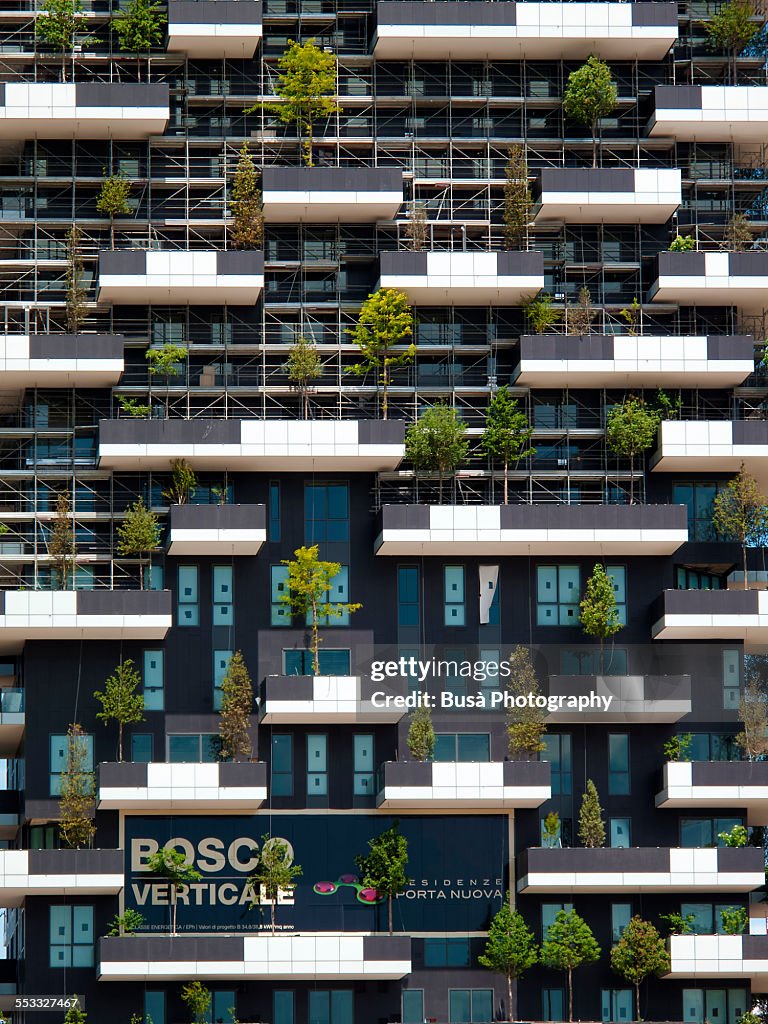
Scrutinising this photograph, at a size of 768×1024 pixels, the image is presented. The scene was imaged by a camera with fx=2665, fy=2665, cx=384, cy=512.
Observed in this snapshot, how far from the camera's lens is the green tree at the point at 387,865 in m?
87.1

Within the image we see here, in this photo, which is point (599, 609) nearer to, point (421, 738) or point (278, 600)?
point (421, 738)

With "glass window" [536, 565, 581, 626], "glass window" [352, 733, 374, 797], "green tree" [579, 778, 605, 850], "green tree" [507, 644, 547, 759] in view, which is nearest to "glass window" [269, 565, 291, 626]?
"glass window" [352, 733, 374, 797]

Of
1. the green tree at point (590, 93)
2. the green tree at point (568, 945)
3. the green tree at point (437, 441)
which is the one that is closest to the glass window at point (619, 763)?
the green tree at point (568, 945)

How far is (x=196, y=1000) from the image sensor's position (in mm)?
85562

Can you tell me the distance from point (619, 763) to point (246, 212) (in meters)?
22.7

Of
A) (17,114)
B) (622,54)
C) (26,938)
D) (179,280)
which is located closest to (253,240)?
(179,280)

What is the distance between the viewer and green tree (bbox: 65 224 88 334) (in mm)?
91125

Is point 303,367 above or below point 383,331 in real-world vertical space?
below

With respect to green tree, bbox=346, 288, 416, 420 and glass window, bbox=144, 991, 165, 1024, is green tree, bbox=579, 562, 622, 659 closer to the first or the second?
green tree, bbox=346, 288, 416, 420

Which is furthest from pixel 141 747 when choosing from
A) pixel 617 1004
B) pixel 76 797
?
pixel 617 1004

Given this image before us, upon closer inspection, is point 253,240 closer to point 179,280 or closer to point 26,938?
point 179,280

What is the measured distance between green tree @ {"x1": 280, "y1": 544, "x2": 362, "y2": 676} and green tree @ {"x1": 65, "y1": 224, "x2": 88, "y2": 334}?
11.0m

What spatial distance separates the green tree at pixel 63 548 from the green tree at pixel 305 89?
15.1 m

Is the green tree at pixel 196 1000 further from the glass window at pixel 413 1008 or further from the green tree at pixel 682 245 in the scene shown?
the green tree at pixel 682 245
